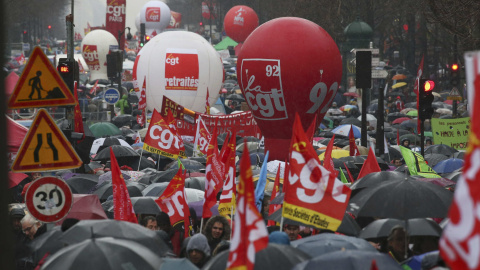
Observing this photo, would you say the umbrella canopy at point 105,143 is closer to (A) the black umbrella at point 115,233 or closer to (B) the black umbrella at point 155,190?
(B) the black umbrella at point 155,190

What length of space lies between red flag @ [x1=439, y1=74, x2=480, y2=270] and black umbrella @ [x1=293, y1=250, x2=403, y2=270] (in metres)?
2.23

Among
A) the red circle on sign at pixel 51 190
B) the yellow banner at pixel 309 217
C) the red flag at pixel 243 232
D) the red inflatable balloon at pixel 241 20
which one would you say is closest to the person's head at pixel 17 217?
the red circle on sign at pixel 51 190

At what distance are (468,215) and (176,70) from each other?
29.4m

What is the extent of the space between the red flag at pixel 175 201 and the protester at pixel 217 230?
1.70 meters

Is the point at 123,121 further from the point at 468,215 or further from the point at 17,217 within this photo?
the point at 468,215

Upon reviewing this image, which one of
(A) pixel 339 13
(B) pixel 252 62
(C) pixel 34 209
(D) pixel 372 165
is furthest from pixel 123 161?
(A) pixel 339 13

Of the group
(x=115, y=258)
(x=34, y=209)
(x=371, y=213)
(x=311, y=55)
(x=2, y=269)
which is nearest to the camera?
(x=2, y=269)

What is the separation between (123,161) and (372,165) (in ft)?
26.5

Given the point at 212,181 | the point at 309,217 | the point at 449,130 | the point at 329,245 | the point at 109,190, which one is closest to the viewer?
→ the point at 329,245

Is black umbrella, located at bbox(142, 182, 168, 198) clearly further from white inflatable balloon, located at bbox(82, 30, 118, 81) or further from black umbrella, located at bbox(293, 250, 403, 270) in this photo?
white inflatable balloon, located at bbox(82, 30, 118, 81)

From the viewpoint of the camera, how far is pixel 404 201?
11.1 m

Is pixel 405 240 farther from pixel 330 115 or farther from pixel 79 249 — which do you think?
pixel 330 115

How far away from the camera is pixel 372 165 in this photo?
14.3 m

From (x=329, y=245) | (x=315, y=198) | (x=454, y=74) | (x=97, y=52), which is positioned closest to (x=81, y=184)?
(x=315, y=198)
